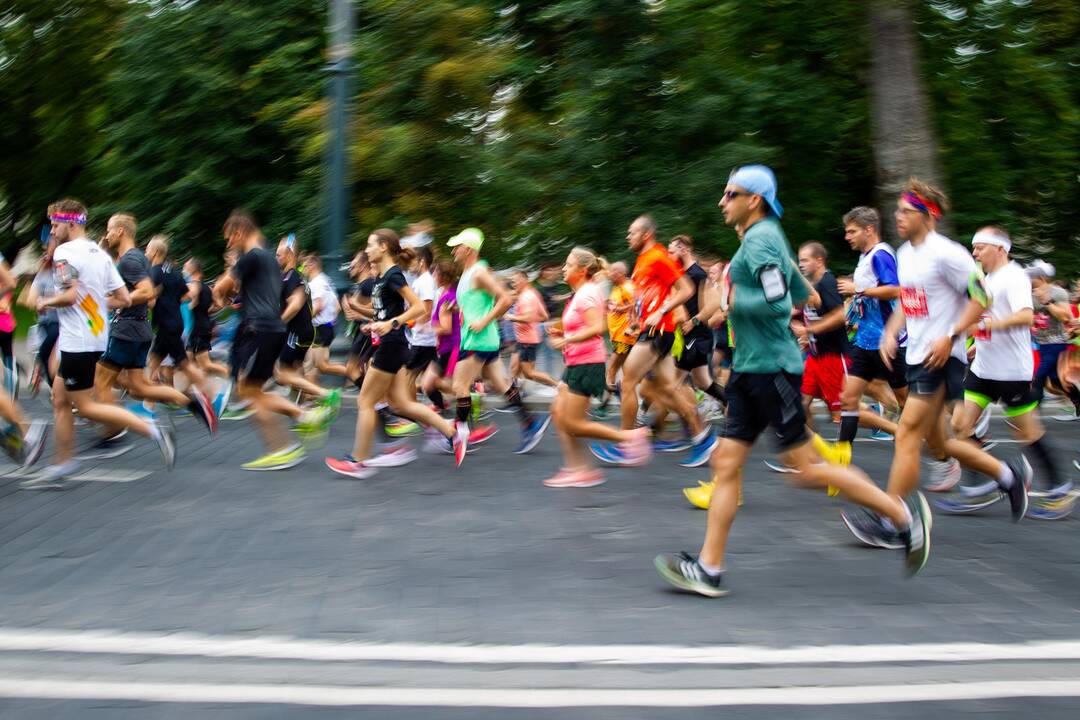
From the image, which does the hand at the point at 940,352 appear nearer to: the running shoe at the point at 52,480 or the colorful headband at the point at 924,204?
the colorful headband at the point at 924,204

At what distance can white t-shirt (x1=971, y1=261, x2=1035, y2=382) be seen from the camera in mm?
7449

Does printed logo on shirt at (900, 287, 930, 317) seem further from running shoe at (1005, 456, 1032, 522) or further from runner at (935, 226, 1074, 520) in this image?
running shoe at (1005, 456, 1032, 522)

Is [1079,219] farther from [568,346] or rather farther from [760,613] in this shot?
[760,613]

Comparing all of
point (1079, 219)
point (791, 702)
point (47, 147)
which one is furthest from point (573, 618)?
point (47, 147)

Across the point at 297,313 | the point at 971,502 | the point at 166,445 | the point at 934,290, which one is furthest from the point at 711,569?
the point at 297,313

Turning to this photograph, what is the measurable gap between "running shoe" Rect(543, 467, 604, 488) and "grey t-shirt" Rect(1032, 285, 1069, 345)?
7.32m

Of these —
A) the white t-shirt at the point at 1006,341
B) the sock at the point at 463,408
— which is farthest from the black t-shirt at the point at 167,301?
the white t-shirt at the point at 1006,341

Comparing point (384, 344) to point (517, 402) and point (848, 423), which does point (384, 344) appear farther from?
point (848, 423)

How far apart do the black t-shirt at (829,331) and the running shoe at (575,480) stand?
1.95 m

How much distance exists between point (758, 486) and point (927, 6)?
12.2 m

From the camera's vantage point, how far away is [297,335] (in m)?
12.0

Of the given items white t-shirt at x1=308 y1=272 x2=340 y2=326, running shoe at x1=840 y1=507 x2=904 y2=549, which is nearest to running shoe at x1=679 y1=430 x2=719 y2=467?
running shoe at x1=840 y1=507 x2=904 y2=549

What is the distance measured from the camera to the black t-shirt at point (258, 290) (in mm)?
8961

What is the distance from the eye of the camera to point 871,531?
657 cm
